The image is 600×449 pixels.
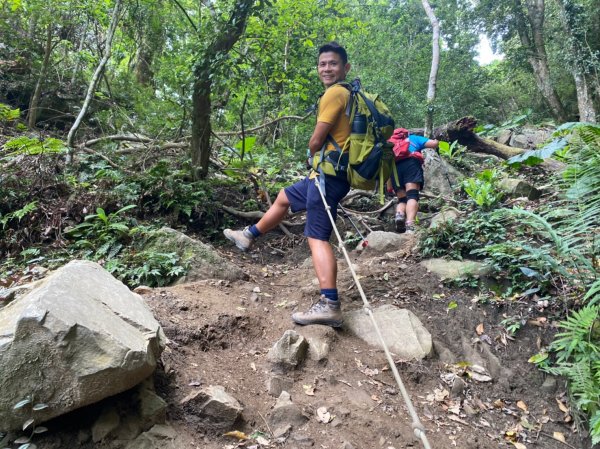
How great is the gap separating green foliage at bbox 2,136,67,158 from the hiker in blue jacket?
212 inches

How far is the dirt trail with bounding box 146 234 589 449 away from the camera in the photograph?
2.78 metres

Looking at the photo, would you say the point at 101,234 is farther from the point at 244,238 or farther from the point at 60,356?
the point at 60,356

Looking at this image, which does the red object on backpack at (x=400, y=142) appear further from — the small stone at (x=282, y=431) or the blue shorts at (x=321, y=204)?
the small stone at (x=282, y=431)

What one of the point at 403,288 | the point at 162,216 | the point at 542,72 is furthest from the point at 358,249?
the point at 542,72

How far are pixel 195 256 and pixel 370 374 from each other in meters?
2.60

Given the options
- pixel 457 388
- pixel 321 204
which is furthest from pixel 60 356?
pixel 457 388

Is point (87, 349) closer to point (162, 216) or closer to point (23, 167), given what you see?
point (162, 216)

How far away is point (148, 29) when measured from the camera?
1005 cm

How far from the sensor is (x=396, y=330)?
12.7 ft

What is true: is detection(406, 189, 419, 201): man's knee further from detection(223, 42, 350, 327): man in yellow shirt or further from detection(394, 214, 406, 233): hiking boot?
detection(223, 42, 350, 327): man in yellow shirt

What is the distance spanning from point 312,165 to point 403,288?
1.75 m

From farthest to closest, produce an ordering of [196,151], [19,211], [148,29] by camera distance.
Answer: [148,29] < [196,151] < [19,211]

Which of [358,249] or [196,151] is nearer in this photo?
[358,249]

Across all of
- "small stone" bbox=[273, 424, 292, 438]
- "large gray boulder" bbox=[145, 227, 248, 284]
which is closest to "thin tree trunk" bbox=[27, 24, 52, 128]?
"large gray boulder" bbox=[145, 227, 248, 284]
